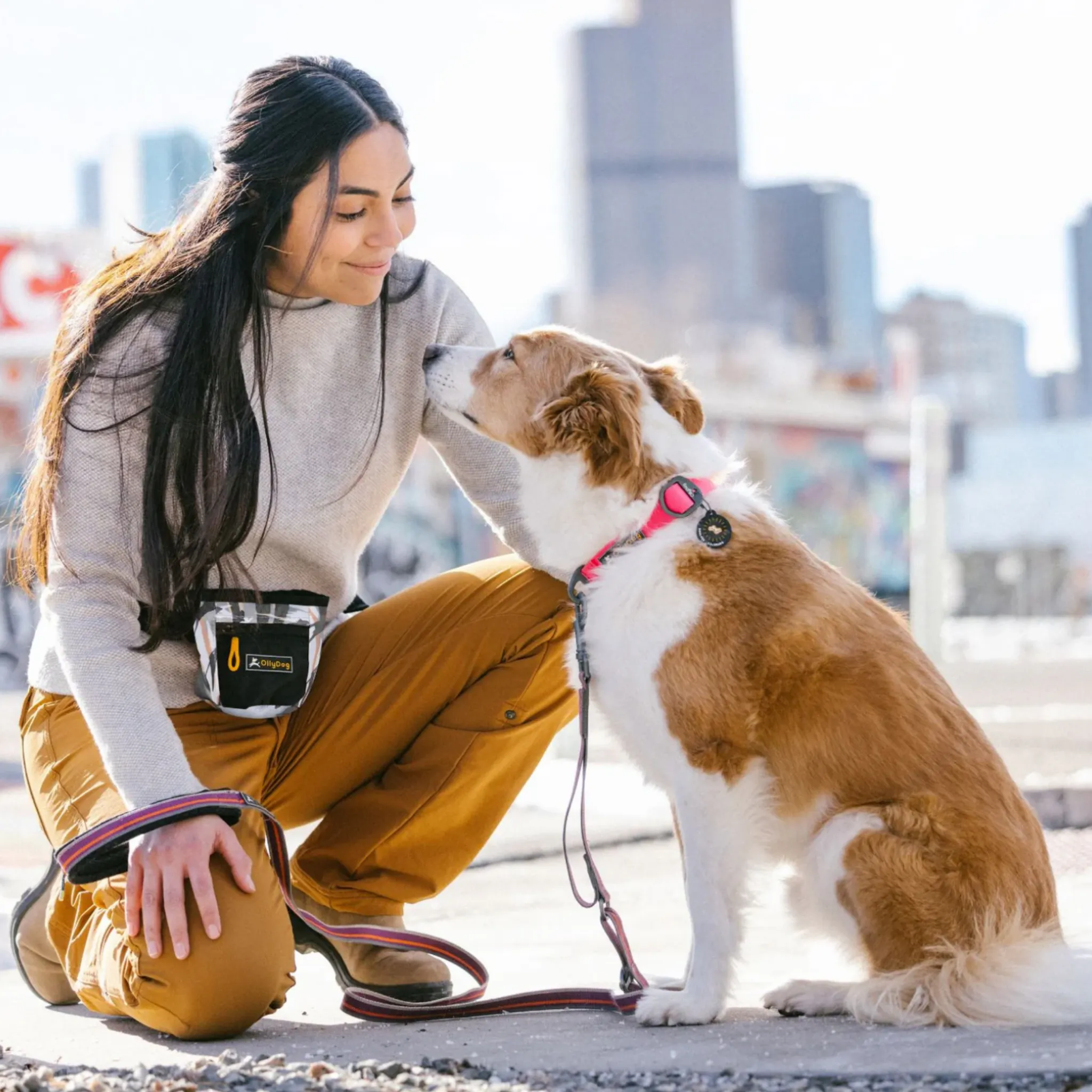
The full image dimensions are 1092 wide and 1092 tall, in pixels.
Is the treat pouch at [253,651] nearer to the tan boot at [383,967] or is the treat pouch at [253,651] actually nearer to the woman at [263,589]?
the woman at [263,589]

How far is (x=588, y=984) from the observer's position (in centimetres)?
319

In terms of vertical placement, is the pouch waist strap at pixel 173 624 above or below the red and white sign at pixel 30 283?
below

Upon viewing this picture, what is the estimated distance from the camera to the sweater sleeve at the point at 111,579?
8.87 ft

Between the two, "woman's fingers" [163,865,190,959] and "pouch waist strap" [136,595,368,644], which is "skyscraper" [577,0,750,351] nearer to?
"pouch waist strap" [136,595,368,644]

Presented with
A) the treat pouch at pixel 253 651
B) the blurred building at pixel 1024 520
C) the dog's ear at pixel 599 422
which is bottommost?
the blurred building at pixel 1024 520

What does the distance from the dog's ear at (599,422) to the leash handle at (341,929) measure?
0.98 meters

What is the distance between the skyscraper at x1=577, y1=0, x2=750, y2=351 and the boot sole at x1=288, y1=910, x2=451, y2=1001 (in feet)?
408

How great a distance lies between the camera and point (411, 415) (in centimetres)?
340

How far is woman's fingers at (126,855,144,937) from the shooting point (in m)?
2.63

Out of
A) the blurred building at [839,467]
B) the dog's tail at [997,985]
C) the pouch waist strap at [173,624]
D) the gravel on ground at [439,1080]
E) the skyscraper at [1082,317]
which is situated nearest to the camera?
the gravel on ground at [439,1080]

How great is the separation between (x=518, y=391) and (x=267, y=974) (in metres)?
1.35

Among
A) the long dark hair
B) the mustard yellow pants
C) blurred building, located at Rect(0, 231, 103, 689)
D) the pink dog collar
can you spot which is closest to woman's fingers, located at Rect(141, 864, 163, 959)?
the mustard yellow pants

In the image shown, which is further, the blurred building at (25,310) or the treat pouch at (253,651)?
the blurred building at (25,310)

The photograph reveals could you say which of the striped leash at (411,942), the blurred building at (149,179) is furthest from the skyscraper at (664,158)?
the striped leash at (411,942)
